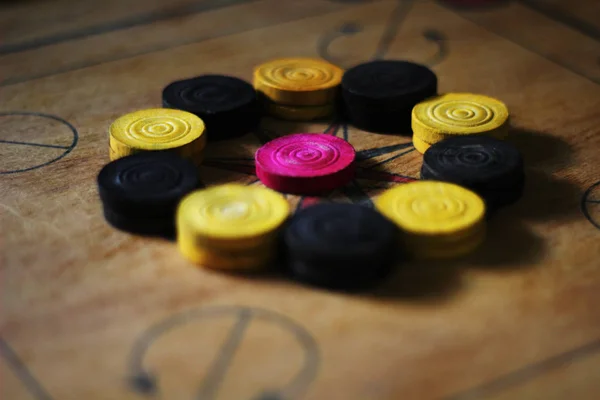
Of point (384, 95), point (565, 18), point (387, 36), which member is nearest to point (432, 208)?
point (384, 95)

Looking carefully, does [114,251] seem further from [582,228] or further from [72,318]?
[582,228]

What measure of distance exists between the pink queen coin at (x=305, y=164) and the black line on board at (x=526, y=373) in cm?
56

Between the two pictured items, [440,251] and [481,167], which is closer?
[440,251]

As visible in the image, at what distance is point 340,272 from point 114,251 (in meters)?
0.41

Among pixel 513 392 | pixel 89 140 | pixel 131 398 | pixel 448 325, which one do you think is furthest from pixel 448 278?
pixel 89 140

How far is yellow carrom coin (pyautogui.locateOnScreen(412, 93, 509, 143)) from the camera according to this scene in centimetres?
178

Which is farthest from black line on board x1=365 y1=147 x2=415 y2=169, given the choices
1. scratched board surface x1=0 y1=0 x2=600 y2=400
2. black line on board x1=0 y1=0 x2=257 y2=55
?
black line on board x1=0 y1=0 x2=257 y2=55

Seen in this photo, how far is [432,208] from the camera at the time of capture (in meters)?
1.53

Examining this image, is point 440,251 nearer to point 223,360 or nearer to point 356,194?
point 356,194

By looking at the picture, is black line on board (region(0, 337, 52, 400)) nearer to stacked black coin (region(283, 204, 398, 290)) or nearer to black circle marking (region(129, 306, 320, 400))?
black circle marking (region(129, 306, 320, 400))

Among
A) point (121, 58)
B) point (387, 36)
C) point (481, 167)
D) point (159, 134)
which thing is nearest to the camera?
point (481, 167)

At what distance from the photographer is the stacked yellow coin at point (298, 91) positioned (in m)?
1.96

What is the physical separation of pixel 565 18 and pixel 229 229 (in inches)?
58.0

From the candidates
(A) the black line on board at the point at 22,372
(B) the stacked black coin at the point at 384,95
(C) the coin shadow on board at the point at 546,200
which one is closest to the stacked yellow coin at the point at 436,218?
(C) the coin shadow on board at the point at 546,200
